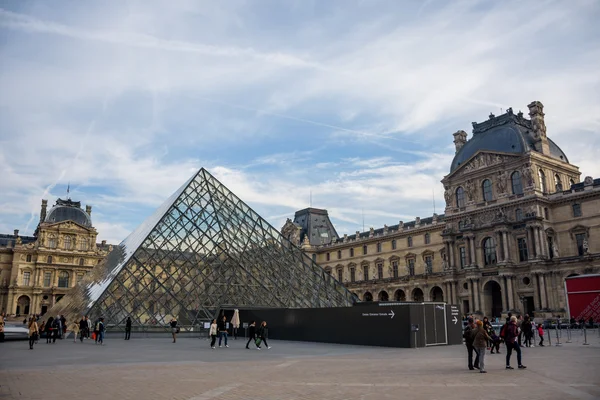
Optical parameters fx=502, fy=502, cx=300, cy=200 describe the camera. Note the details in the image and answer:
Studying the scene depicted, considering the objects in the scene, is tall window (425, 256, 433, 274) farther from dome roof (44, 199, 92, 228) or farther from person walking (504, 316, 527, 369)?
dome roof (44, 199, 92, 228)

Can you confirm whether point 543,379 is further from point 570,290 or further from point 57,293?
point 57,293

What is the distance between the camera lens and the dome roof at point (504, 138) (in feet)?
164

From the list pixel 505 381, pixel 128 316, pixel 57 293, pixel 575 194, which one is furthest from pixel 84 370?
pixel 57 293

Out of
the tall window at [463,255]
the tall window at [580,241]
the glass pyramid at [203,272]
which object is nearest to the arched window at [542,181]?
the tall window at [580,241]

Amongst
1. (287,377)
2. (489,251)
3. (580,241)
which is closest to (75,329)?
(287,377)

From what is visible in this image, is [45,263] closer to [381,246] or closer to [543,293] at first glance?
[381,246]

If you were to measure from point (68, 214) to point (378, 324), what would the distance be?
76.0m

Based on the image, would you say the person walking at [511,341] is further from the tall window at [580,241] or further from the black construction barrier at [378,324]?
the tall window at [580,241]

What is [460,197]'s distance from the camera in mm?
54500

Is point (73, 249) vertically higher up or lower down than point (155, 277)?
higher up

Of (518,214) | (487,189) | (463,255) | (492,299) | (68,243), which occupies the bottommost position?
(492,299)

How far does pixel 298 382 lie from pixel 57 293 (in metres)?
79.3

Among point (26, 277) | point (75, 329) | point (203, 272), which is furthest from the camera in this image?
point (26, 277)

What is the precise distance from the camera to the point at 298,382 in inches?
381
